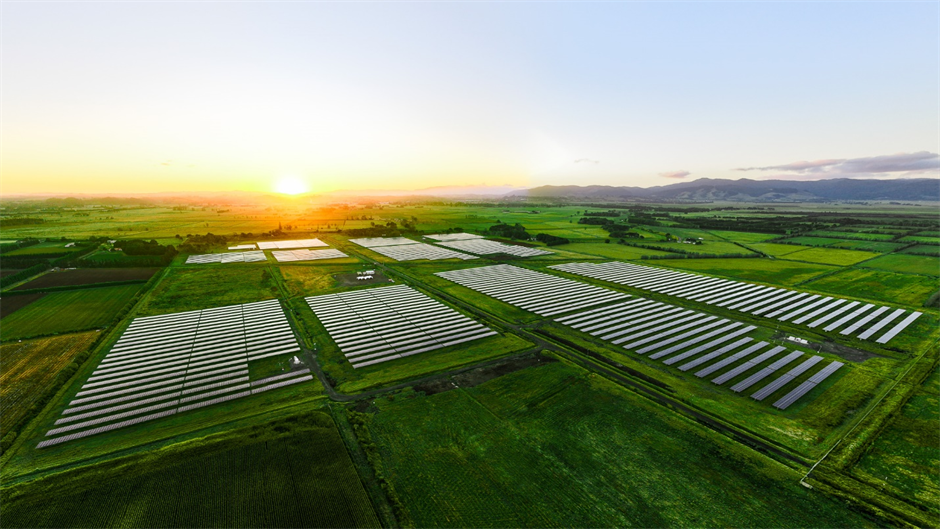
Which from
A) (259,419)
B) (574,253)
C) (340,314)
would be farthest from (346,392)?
(574,253)

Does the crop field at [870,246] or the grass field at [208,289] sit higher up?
the grass field at [208,289]

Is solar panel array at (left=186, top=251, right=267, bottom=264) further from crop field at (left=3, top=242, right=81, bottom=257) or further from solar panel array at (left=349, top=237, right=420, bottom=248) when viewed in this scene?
solar panel array at (left=349, top=237, right=420, bottom=248)

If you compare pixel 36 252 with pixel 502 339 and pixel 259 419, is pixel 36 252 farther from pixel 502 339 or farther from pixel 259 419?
pixel 502 339

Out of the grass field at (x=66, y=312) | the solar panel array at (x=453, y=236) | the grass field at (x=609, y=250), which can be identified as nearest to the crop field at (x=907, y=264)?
the grass field at (x=609, y=250)

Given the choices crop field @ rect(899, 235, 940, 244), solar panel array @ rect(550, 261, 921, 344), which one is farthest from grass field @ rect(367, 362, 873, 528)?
crop field @ rect(899, 235, 940, 244)

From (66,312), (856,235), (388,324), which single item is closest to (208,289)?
(66,312)

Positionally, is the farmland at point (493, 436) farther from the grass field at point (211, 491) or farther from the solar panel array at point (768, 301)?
the solar panel array at point (768, 301)
